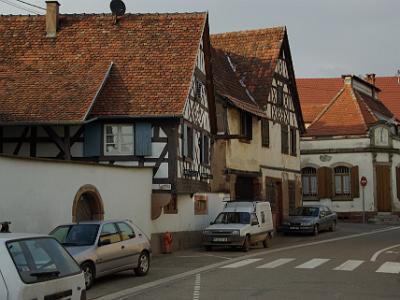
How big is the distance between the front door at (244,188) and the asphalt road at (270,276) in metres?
8.28

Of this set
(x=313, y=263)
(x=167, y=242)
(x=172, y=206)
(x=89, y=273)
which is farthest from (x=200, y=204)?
(x=89, y=273)

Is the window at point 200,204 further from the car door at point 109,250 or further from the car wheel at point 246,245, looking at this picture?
the car door at point 109,250

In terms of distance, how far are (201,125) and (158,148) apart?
13.6 ft

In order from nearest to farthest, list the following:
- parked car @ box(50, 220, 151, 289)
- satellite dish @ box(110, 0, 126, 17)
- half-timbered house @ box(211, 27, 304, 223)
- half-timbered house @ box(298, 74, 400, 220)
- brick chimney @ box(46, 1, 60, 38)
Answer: parked car @ box(50, 220, 151, 289)
brick chimney @ box(46, 1, 60, 38)
satellite dish @ box(110, 0, 126, 17)
half-timbered house @ box(211, 27, 304, 223)
half-timbered house @ box(298, 74, 400, 220)

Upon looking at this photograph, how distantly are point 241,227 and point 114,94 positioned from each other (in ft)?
22.5

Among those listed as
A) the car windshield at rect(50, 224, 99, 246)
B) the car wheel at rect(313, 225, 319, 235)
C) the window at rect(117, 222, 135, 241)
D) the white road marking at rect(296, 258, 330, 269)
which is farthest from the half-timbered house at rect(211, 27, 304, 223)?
the car windshield at rect(50, 224, 99, 246)

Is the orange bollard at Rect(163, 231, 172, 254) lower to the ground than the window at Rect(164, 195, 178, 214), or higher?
lower

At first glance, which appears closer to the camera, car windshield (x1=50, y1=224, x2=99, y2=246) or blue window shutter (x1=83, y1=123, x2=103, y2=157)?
car windshield (x1=50, y1=224, x2=99, y2=246)

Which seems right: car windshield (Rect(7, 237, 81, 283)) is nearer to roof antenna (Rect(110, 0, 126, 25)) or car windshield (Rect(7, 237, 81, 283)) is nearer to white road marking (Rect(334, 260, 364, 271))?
white road marking (Rect(334, 260, 364, 271))

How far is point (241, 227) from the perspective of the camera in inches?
961

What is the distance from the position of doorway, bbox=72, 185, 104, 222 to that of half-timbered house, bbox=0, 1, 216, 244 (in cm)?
364

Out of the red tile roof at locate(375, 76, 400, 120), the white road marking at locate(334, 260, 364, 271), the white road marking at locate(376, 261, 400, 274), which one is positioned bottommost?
the white road marking at locate(376, 261, 400, 274)

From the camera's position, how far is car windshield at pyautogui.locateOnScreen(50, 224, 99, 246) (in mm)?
15122

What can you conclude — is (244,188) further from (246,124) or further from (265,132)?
(265,132)
